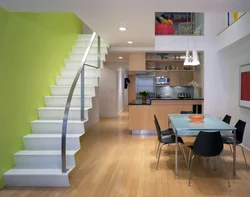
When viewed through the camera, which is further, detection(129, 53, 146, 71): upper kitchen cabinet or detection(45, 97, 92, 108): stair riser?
detection(129, 53, 146, 71): upper kitchen cabinet

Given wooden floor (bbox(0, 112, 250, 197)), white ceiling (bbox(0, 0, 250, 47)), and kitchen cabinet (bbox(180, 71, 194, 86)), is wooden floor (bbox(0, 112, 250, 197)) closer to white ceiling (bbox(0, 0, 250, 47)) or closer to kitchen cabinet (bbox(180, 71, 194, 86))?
white ceiling (bbox(0, 0, 250, 47))

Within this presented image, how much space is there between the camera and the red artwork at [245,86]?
196 inches

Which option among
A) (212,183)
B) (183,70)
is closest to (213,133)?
(212,183)

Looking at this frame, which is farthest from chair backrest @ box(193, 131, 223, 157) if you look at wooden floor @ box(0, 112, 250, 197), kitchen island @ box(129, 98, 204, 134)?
kitchen island @ box(129, 98, 204, 134)

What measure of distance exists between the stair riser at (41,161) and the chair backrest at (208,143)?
187 cm

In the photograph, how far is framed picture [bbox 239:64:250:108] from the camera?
4.97 meters

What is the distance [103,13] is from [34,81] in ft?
5.74

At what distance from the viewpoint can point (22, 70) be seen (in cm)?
389

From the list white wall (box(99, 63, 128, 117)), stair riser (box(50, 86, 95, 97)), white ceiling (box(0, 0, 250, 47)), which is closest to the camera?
Answer: white ceiling (box(0, 0, 250, 47))

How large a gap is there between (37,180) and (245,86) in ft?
14.4

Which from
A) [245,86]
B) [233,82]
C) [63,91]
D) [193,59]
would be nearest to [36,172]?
[63,91]

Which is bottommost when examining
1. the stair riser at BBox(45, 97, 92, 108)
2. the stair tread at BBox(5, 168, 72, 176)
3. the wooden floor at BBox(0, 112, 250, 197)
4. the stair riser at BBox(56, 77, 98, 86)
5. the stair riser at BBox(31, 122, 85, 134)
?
the wooden floor at BBox(0, 112, 250, 197)

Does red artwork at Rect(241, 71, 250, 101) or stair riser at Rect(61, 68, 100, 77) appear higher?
stair riser at Rect(61, 68, 100, 77)

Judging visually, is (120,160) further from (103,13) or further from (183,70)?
(183,70)
